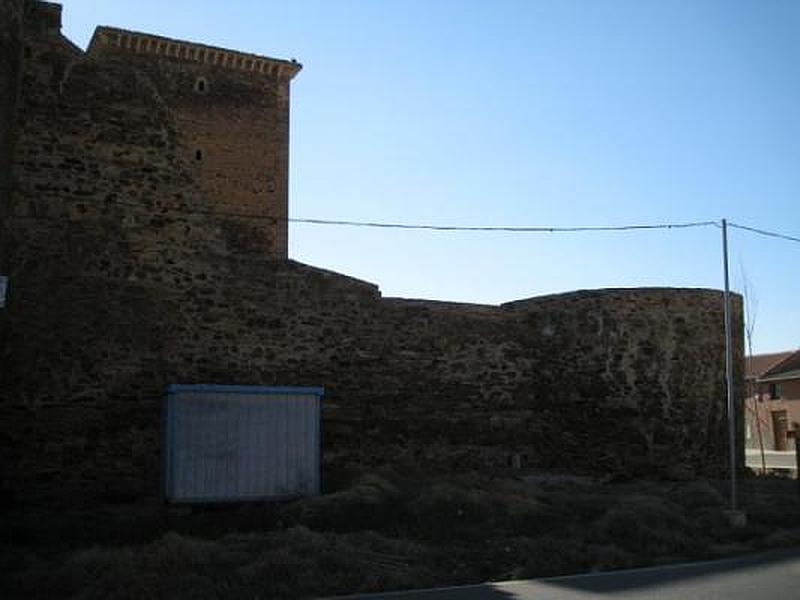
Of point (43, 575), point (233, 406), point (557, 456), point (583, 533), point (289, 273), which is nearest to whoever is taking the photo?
point (43, 575)

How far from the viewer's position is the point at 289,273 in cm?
1664

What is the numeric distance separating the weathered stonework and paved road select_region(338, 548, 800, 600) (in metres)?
7.13

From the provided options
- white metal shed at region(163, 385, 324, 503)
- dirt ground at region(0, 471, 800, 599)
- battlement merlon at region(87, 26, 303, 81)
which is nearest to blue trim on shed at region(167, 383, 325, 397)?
white metal shed at region(163, 385, 324, 503)

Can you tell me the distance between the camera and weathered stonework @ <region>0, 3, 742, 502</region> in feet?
46.1

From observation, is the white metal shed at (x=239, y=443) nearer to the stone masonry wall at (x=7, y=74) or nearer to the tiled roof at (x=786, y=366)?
the stone masonry wall at (x=7, y=74)

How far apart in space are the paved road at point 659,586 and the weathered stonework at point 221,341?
23.4 feet

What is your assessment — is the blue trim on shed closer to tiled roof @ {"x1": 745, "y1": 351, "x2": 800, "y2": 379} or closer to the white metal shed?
the white metal shed

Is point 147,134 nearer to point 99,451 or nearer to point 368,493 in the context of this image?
point 99,451

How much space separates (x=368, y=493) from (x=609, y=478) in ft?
23.4

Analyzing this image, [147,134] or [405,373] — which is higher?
[147,134]

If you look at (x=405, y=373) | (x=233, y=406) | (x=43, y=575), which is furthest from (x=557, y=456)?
(x=43, y=575)

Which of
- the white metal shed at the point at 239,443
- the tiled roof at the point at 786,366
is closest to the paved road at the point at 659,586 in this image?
the white metal shed at the point at 239,443

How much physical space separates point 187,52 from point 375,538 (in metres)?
22.8

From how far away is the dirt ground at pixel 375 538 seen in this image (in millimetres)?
8773
